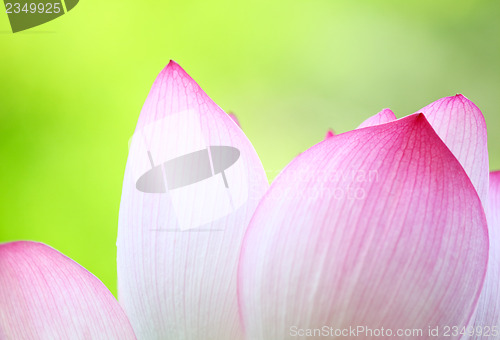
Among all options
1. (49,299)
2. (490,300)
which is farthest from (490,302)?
(49,299)

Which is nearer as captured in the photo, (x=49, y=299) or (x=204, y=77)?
(x=49, y=299)

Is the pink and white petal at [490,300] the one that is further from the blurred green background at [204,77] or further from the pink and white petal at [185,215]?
the blurred green background at [204,77]

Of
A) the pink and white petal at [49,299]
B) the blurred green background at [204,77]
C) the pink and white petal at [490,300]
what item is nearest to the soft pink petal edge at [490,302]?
the pink and white petal at [490,300]

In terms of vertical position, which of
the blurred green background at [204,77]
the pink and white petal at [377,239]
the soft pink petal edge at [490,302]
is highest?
the blurred green background at [204,77]

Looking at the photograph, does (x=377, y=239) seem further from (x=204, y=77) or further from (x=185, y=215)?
(x=204, y=77)

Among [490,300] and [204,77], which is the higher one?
[204,77]

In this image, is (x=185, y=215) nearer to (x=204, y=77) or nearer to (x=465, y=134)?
(x=465, y=134)
